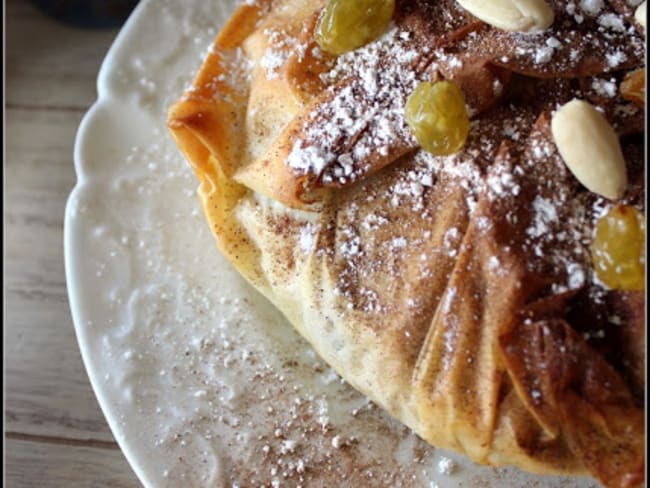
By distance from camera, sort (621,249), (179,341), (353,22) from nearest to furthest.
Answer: (621,249), (353,22), (179,341)

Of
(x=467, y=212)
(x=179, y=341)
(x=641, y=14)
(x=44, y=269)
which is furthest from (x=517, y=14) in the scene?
(x=44, y=269)

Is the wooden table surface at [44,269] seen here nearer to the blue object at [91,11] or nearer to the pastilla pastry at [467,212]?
the blue object at [91,11]

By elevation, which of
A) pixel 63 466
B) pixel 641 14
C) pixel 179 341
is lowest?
pixel 63 466

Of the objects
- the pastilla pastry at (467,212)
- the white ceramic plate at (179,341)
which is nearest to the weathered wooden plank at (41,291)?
the white ceramic plate at (179,341)

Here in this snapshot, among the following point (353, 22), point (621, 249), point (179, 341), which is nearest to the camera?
point (621, 249)

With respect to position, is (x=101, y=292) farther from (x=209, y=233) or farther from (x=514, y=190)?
(x=514, y=190)

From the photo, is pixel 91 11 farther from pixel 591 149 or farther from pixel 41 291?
pixel 591 149

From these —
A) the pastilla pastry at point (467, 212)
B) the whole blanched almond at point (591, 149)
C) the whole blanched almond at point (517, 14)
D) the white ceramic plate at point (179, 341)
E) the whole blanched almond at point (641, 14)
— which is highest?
the whole blanched almond at point (641, 14)

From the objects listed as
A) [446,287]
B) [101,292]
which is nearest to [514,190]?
[446,287]
